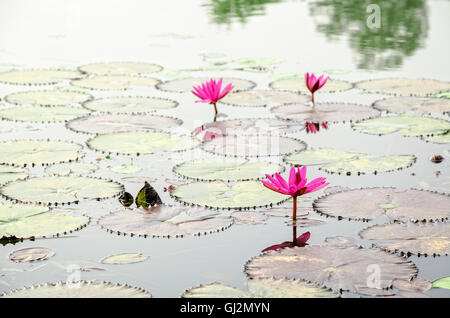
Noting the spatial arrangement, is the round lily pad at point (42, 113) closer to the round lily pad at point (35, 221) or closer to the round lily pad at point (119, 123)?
the round lily pad at point (119, 123)

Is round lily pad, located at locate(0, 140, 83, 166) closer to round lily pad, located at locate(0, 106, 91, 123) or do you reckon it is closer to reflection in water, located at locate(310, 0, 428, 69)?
round lily pad, located at locate(0, 106, 91, 123)

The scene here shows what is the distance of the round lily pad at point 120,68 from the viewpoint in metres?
6.64

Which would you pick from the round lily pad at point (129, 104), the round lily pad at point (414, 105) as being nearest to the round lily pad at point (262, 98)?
the round lily pad at point (129, 104)

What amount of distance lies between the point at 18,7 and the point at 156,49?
4.10 meters

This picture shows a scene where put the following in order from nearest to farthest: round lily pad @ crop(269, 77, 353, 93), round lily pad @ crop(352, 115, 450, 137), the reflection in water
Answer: round lily pad @ crop(352, 115, 450, 137)
round lily pad @ crop(269, 77, 353, 93)
the reflection in water

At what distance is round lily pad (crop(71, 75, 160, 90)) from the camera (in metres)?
6.10

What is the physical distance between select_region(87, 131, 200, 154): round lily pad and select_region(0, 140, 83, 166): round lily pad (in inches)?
6.5

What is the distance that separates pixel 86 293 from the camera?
2602mm

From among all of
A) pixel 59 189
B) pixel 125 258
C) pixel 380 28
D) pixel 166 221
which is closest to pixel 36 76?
pixel 59 189

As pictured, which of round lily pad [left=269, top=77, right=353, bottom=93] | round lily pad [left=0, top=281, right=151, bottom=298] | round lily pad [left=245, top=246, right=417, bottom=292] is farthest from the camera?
round lily pad [left=269, top=77, right=353, bottom=93]

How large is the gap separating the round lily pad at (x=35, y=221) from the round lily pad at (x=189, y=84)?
2692mm

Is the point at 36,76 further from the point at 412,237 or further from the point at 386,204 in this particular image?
the point at 412,237

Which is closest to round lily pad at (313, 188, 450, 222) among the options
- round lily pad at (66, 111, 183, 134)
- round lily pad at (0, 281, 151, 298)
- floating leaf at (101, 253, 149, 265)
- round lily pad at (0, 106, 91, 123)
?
floating leaf at (101, 253, 149, 265)

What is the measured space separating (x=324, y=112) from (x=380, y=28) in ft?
14.0
